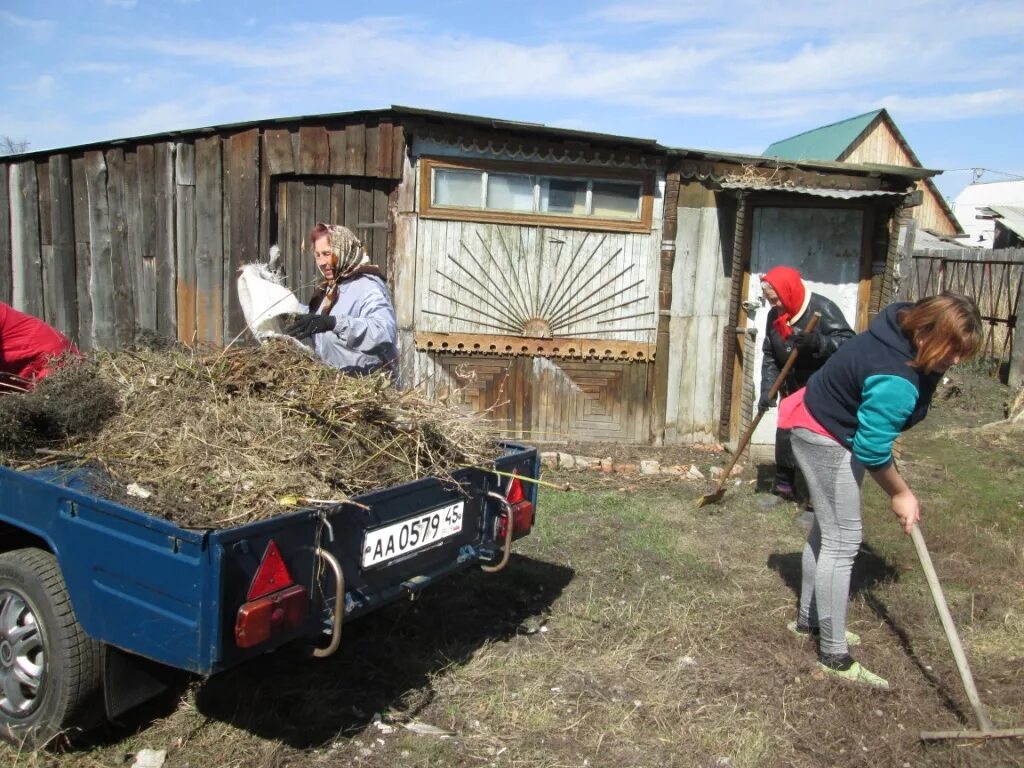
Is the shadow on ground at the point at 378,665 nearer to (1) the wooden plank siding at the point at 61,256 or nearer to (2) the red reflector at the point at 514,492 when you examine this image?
(2) the red reflector at the point at 514,492

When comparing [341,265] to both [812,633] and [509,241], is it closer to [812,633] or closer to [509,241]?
[812,633]

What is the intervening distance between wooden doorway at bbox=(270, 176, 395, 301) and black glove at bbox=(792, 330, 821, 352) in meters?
3.72

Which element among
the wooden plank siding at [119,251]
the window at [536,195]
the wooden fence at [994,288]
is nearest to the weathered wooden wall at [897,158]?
the wooden fence at [994,288]

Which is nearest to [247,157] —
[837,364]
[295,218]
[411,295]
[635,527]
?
[295,218]

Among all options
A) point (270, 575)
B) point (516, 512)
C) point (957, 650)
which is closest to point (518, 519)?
point (516, 512)

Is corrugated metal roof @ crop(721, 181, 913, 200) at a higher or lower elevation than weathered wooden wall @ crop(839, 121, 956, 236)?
lower

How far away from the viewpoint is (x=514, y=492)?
386 cm

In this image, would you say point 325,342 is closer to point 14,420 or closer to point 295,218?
point 14,420

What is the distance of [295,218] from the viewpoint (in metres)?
7.71

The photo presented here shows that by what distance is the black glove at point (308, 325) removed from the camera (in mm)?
3953

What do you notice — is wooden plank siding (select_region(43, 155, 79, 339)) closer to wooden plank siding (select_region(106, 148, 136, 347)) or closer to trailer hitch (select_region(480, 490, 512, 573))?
wooden plank siding (select_region(106, 148, 136, 347))

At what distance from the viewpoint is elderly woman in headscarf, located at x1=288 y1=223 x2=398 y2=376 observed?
4.00 m

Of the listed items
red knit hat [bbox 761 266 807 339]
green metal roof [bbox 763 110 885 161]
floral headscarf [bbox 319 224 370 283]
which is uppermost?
green metal roof [bbox 763 110 885 161]

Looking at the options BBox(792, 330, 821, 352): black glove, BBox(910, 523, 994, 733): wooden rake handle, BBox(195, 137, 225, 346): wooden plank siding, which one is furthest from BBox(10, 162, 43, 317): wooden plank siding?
BBox(910, 523, 994, 733): wooden rake handle
